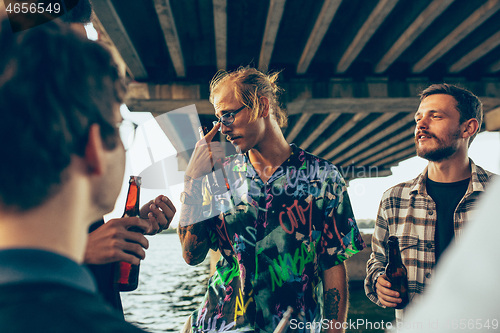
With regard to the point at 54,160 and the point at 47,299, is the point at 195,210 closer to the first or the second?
the point at 54,160

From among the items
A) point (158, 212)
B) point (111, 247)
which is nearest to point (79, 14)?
point (158, 212)

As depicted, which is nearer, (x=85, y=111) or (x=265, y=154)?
(x=85, y=111)

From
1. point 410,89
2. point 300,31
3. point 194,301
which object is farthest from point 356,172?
point 300,31

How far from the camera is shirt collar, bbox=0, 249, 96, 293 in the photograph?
0.57 m

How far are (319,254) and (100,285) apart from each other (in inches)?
58.6

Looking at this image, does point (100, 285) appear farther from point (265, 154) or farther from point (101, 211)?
point (265, 154)

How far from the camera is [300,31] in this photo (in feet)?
25.5

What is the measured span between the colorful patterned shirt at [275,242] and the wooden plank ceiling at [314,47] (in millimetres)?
4440

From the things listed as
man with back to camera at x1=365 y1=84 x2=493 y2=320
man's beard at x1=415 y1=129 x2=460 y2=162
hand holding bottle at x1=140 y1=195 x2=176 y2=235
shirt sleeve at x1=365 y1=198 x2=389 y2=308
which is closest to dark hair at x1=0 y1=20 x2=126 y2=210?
hand holding bottle at x1=140 y1=195 x2=176 y2=235

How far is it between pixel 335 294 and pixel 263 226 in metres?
0.71

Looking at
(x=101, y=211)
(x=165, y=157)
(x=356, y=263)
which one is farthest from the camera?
(x=356, y=263)

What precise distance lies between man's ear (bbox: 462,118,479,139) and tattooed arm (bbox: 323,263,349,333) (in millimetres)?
1851

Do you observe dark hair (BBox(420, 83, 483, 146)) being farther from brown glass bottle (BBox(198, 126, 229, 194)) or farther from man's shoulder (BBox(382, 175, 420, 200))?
brown glass bottle (BBox(198, 126, 229, 194))

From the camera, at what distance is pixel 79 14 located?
176 centimetres
